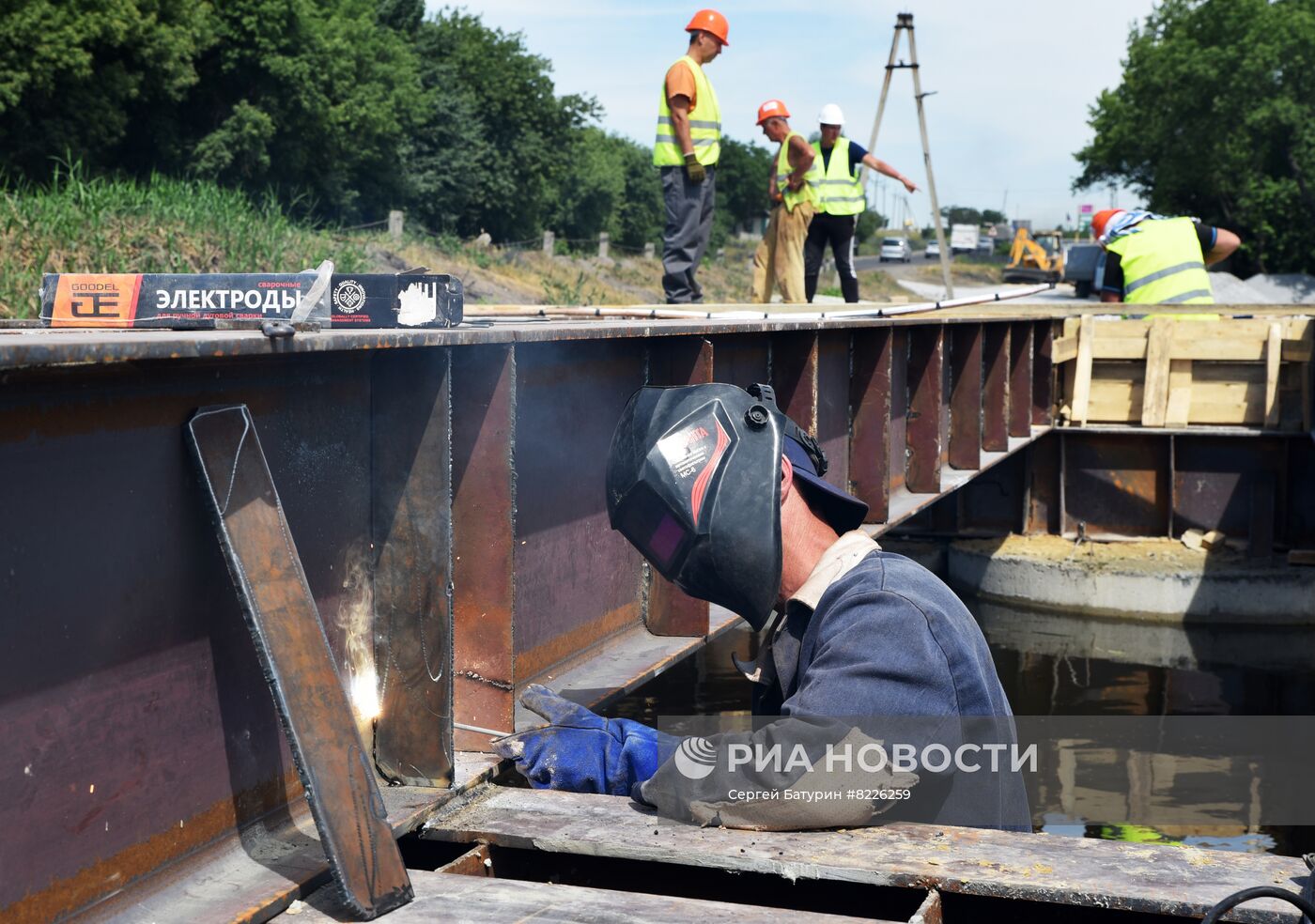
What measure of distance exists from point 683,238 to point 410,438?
23.3 ft

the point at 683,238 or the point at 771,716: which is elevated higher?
the point at 683,238

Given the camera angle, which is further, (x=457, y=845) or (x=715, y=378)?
(x=715, y=378)

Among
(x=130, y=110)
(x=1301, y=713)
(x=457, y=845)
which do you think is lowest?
(x=1301, y=713)

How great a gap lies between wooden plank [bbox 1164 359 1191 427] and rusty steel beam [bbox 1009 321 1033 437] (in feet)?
5.44

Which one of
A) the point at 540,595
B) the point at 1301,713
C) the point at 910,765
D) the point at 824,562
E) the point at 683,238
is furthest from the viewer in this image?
the point at 1301,713

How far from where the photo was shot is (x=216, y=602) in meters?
2.48

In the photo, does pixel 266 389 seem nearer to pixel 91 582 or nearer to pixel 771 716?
pixel 91 582

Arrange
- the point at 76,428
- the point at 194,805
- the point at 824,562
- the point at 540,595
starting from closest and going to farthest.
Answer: the point at 76,428
the point at 194,805
the point at 824,562
the point at 540,595

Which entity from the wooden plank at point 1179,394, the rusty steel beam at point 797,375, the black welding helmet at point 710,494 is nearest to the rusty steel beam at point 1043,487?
the wooden plank at point 1179,394

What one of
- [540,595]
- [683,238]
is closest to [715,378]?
[540,595]

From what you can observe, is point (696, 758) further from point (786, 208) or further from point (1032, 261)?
point (1032, 261)

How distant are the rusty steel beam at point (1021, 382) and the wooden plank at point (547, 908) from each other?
890 centimetres

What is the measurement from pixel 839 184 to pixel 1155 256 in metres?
2.96

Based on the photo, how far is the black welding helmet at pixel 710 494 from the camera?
2617mm
